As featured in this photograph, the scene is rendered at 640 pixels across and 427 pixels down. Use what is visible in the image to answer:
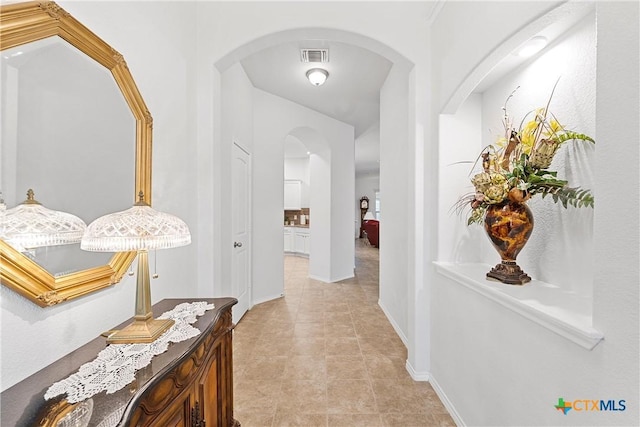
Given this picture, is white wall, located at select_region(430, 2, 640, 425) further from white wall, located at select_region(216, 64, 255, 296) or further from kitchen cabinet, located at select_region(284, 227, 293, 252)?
kitchen cabinet, located at select_region(284, 227, 293, 252)

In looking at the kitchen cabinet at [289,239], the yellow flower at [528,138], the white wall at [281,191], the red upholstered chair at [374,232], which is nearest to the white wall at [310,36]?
the yellow flower at [528,138]

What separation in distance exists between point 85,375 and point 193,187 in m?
1.52

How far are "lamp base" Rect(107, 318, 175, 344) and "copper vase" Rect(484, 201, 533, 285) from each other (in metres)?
1.64

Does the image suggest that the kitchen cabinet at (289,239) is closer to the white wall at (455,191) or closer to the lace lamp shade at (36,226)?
the white wall at (455,191)

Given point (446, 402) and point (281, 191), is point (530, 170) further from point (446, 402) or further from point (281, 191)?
point (281, 191)

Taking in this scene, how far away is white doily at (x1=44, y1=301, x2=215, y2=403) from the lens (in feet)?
2.54

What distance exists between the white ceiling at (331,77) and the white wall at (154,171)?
42.9 inches

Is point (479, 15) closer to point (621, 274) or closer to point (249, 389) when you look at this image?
point (621, 274)

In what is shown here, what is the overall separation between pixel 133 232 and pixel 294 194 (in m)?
7.64

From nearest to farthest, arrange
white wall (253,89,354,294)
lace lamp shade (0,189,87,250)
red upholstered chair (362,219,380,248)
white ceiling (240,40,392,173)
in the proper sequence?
lace lamp shade (0,189,87,250) < white ceiling (240,40,392,173) < white wall (253,89,354,294) < red upholstered chair (362,219,380,248)

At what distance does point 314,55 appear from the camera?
2889mm

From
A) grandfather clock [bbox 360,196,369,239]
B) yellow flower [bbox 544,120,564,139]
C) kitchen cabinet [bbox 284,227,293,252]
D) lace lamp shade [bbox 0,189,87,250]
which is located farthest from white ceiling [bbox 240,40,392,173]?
grandfather clock [bbox 360,196,369,239]

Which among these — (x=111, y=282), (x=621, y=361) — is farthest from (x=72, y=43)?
(x=621, y=361)

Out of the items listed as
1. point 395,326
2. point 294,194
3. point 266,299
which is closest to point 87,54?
point 395,326
